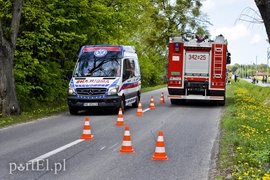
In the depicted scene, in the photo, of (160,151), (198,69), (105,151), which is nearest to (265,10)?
(160,151)

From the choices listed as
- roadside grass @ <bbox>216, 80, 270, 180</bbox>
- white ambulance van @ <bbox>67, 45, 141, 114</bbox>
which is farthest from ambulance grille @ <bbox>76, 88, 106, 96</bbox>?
roadside grass @ <bbox>216, 80, 270, 180</bbox>

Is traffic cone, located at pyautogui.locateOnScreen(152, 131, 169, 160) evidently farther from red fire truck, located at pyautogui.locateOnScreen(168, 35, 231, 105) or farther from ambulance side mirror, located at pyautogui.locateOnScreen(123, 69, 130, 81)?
red fire truck, located at pyautogui.locateOnScreen(168, 35, 231, 105)

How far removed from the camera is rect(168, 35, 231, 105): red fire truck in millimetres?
22750

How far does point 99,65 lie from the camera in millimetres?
18547

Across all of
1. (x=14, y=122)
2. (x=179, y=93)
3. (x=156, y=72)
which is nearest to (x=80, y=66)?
(x=14, y=122)

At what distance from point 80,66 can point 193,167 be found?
37.2 feet

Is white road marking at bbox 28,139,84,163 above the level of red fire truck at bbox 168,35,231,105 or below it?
below

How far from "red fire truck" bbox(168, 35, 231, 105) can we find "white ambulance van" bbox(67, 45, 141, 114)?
3.41m

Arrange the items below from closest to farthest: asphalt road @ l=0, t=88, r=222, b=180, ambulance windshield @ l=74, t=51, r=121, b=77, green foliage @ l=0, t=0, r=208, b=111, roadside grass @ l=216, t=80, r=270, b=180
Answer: roadside grass @ l=216, t=80, r=270, b=180 → asphalt road @ l=0, t=88, r=222, b=180 → ambulance windshield @ l=74, t=51, r=121, b=77 → green foliage @ l=0, t=0, r=208, b=111

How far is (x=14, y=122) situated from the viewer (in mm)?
14938

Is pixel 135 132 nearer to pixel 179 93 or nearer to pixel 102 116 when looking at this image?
pixel 102 116

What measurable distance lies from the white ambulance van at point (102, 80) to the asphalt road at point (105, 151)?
184cm

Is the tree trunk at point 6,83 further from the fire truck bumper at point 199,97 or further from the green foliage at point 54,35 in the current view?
the fire truck bumper at point 199,97

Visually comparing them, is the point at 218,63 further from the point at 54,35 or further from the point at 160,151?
the point at 160,151
